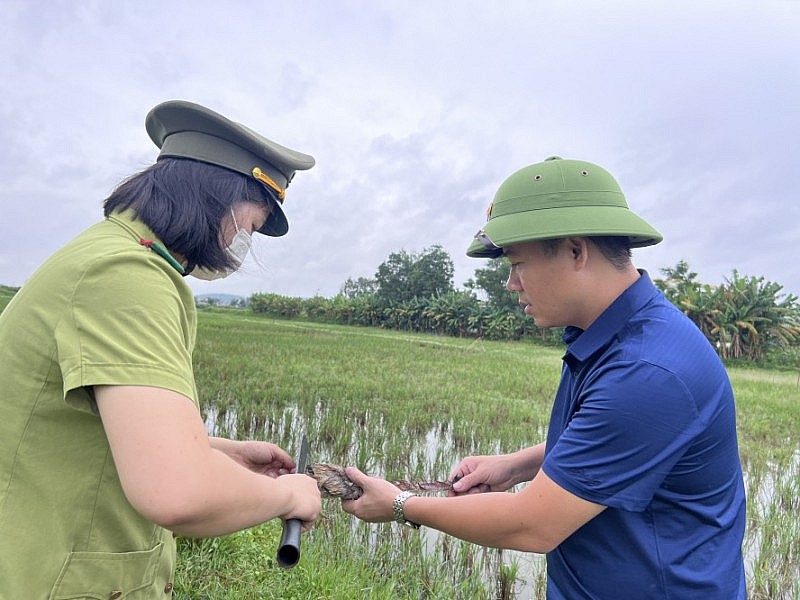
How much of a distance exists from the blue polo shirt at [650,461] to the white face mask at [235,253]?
0.91 metres

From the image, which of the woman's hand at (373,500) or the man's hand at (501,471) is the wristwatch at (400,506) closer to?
the woman's hand at (373,500)

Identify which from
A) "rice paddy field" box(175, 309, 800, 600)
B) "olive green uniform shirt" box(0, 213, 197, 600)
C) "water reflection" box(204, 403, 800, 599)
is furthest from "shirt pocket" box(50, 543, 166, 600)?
"water reflection" box(204, 403, 800, 599)

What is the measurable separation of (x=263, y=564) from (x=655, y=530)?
2211 millimetres

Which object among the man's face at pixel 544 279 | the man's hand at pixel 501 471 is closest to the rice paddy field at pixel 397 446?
the man's hand at pixel 501 471

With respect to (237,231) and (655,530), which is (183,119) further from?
(655,530)

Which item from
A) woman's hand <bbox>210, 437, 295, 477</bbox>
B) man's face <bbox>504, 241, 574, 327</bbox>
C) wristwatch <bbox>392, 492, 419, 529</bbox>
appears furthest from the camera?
woman's hand <bbox>210, 437, 295, 477</bbox>

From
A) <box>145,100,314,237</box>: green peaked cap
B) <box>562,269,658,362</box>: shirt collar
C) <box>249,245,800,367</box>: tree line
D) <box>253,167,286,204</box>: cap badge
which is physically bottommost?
<box>562,269,658,362</box>: shirt collar

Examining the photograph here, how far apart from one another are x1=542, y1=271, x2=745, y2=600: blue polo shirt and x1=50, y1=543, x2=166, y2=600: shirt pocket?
36.4 inches

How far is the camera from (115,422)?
34.9 inches

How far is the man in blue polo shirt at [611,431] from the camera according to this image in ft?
3.98

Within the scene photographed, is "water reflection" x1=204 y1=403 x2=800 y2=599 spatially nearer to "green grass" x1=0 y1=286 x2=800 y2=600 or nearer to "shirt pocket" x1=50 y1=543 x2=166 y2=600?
"green grass" x1=0 y1=286 x2=800 y2=600

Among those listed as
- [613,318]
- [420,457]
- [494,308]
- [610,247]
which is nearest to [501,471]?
[613,318]

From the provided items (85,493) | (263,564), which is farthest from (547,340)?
(85,493)

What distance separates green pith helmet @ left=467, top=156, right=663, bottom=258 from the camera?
53.5 inches
